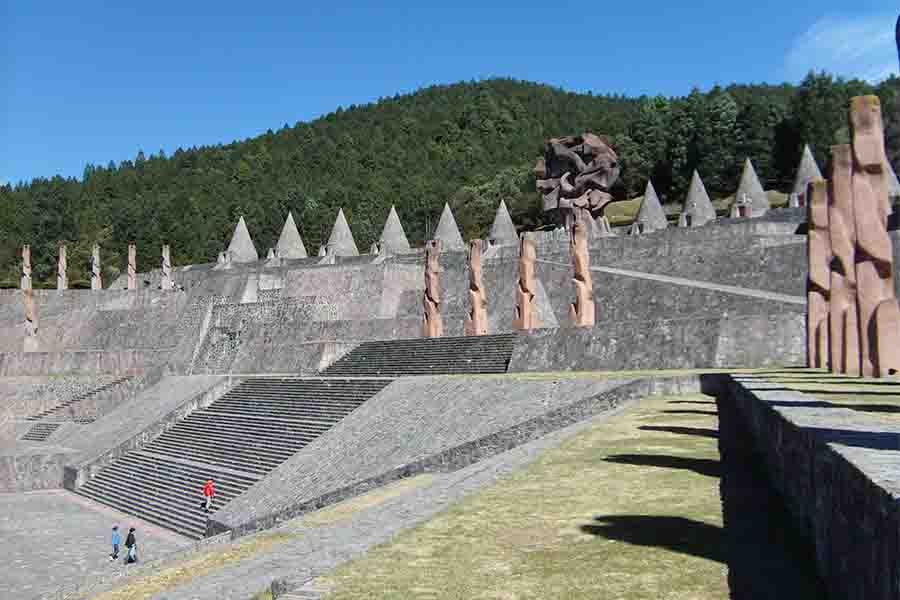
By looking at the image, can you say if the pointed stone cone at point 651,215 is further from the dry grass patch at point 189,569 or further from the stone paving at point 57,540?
the dry grass patch at point 189,569

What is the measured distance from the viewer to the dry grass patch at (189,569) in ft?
20.7

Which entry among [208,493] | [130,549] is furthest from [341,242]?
[130,549]

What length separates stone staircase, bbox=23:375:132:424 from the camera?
2547cm

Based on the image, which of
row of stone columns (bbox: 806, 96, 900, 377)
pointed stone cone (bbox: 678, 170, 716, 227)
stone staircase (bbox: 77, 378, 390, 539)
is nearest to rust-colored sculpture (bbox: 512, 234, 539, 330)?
stone staircase (bbox: 77, 378, 390, 539)

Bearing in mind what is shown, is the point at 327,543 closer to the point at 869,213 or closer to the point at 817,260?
the point at 869,213

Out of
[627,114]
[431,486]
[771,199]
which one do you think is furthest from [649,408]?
[627,114]

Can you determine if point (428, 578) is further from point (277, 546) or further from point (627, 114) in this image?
point (627, 114)

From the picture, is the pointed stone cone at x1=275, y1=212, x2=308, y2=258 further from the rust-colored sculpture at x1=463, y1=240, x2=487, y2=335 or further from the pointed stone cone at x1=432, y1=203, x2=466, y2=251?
the rust-colored sculpture at x1=463, y1=240, x2=487, y2=335

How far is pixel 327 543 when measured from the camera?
6.05m

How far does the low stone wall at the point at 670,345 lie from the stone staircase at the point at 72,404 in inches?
537

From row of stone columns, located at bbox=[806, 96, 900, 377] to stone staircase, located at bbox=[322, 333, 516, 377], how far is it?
26.1ft

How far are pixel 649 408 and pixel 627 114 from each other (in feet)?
273

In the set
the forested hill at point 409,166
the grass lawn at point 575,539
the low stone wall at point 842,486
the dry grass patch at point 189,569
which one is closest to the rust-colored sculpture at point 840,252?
the grass lawn at point 575,539

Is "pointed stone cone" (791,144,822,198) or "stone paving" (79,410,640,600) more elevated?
"pointed stone cone" (791,144,822,198)
